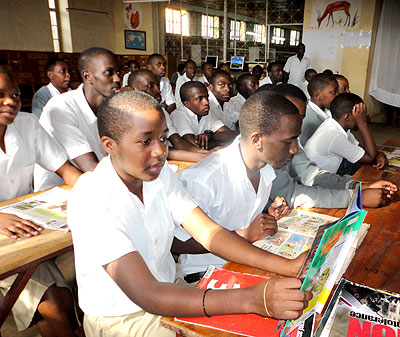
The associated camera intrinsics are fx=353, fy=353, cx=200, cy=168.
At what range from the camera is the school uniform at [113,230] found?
0.95m

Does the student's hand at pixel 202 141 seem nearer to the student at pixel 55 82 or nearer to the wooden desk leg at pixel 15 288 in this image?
the wooden desk leg at pixel 15 288

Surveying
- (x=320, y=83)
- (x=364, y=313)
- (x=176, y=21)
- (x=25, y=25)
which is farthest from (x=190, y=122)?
(x=176, y=21)

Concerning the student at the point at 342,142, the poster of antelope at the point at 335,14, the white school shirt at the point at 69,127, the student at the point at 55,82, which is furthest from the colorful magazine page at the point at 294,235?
the poster of antelope at the point at 335,14

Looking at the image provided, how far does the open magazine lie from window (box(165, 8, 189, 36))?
32.9 ft

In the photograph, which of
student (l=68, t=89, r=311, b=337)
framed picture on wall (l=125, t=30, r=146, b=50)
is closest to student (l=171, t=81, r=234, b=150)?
student (l=68, t=89, r=311, b=337)

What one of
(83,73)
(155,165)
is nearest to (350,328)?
(155,165)

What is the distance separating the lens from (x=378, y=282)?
1.06 metres

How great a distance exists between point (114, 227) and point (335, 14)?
293 inches

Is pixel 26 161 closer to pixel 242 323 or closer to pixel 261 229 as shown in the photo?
pixel 261 229

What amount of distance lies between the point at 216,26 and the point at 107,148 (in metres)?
9.97

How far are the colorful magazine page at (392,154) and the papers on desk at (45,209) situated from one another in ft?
6.85

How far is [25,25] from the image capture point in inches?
311

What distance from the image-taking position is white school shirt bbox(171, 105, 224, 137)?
9.91ft

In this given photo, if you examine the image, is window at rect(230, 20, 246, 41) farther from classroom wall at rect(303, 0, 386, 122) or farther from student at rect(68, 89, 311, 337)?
student at rect(68, 89, 311, 337)
